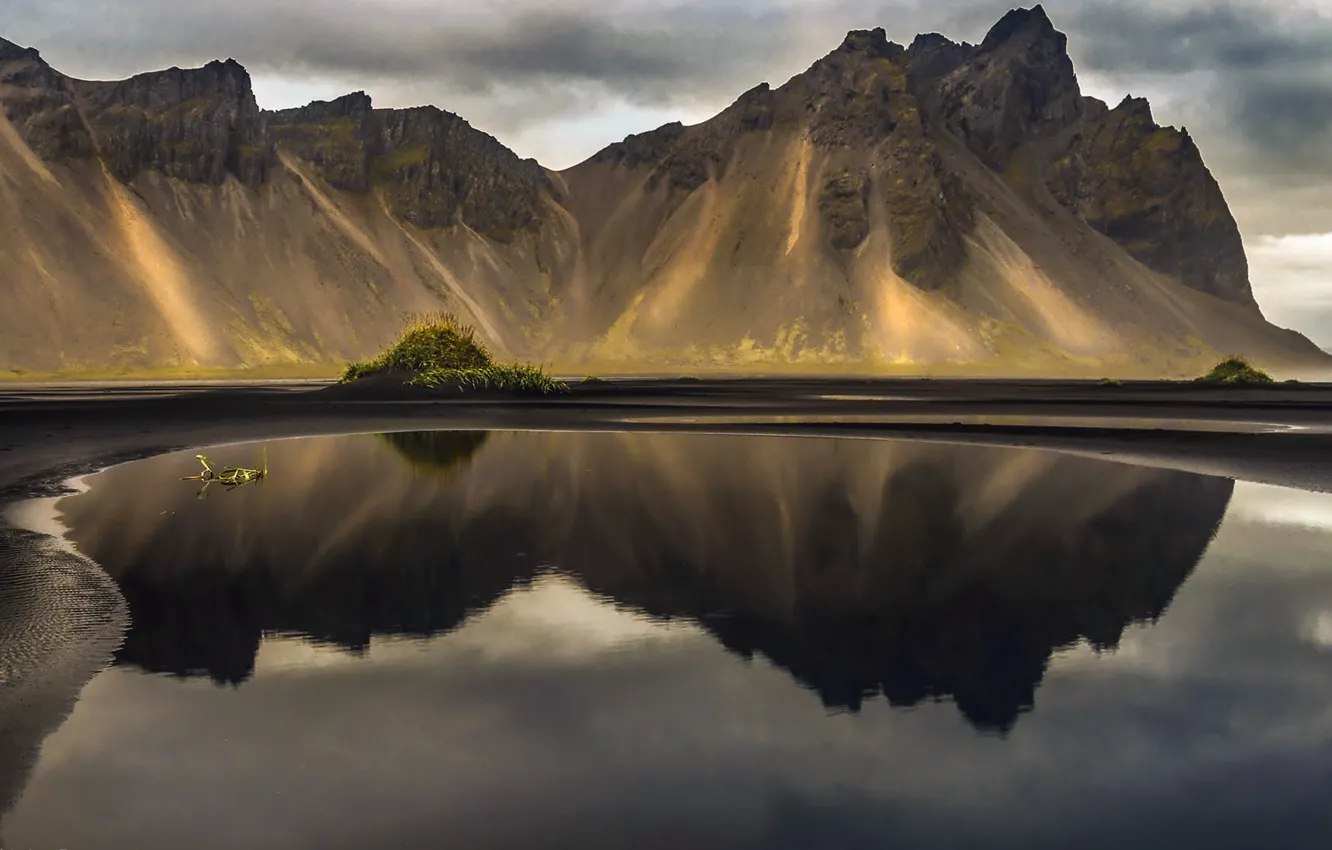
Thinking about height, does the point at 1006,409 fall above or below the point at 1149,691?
above

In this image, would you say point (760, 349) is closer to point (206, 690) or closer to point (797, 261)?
point (797, 261)

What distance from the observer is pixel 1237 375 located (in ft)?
351

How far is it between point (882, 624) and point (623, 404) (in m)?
47.1

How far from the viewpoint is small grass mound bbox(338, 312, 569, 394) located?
6147cm

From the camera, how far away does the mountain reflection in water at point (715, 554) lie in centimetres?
1055

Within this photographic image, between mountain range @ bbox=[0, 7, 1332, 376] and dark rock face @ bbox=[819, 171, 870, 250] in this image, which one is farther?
dark rock face @ bbox=[819, 171, 870, 250]

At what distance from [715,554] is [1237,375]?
10497 cm

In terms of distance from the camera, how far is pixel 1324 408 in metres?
59.1

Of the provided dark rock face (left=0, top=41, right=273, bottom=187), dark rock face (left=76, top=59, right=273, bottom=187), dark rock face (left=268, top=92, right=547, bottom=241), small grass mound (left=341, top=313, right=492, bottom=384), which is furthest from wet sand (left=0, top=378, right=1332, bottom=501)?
dark rock face (left=268, top=92, right=547, bottom=241)

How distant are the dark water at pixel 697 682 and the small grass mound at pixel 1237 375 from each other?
94.5 m

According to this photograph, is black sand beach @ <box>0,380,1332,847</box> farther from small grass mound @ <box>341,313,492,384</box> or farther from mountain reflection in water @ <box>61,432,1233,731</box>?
small grass mound @ <box>341,313,492,384</box>

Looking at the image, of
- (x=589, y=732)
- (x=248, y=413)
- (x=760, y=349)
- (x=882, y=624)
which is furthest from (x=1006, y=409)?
(x=760, y=349)

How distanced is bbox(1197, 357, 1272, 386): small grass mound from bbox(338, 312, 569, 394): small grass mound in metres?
68.0

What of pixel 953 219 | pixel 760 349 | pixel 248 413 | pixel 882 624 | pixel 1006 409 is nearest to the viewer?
pixel 882 624
